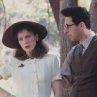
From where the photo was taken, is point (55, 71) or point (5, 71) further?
point (5, 71)

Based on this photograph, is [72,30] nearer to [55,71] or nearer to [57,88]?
[55,71]

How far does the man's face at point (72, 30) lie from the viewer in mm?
4430

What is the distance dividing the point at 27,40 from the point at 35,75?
30cm

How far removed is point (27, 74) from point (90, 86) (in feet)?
2.00

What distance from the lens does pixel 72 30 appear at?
4457 mm

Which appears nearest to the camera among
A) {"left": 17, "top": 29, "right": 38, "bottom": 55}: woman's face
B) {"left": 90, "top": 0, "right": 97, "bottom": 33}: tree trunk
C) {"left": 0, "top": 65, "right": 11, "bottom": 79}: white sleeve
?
{"left": 17, "top": 29, "right": 38, "bottom": 55}: woman's face

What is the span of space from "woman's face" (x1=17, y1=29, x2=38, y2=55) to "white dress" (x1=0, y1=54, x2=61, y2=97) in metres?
0.12

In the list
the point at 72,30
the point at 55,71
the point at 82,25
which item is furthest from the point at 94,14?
the point at 55,71

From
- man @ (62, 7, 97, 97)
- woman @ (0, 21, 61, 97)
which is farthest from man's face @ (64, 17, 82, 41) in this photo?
woman @ (0, 21, 61, 97)

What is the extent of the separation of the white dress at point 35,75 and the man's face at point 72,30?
14.7 inches

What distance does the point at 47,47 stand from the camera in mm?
4258

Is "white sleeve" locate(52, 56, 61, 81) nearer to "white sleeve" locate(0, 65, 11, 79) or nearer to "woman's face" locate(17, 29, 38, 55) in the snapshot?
"woman's face" locate(17, 29, 38, 55)

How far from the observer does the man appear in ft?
14.2

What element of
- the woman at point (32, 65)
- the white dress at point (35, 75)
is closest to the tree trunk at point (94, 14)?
the woman at point (32, 65)
